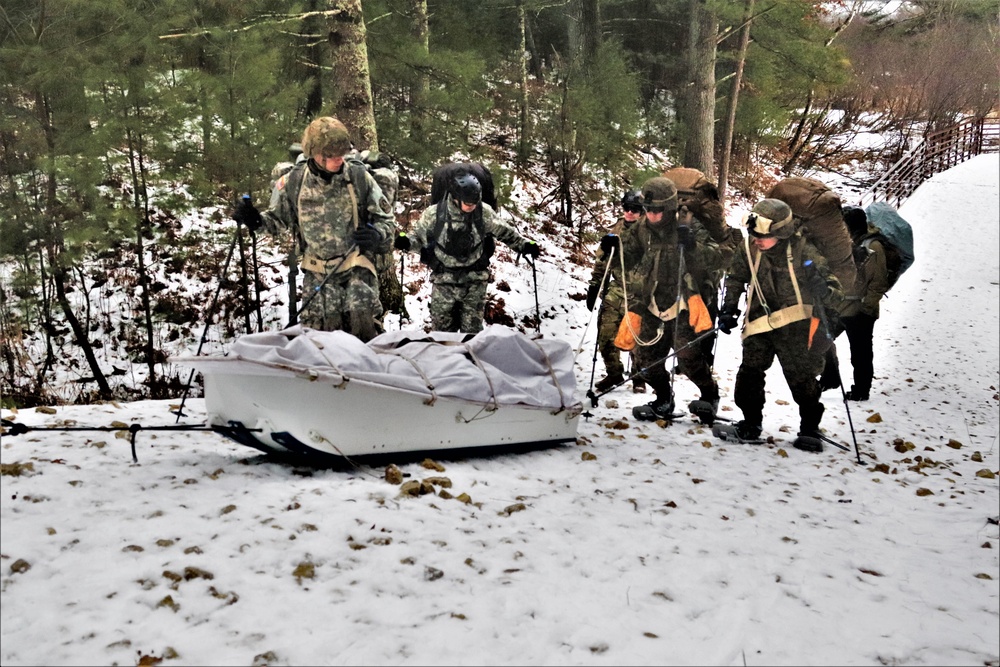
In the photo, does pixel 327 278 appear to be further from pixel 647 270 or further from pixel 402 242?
pixel 647 270

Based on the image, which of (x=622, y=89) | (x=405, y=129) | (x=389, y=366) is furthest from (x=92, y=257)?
(x=622, y=89)

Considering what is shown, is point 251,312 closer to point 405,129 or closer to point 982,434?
point 405,129

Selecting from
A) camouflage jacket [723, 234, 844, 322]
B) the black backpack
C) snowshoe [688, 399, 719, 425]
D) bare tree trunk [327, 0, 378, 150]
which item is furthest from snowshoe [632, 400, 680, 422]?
bare tree trunk [327, 0, 378, 150]

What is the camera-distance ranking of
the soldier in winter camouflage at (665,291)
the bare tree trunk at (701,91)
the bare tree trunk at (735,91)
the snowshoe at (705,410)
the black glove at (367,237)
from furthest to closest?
the bare tree trunk at (701,91), the bare tree trunk at (735,91), the snowshoe at (705,410), the soldier in winter camouflage at (665,291), the black glove at (367,237)

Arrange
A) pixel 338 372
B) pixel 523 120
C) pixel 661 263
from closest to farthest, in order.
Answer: pixel 338 372 < pixel 661 263 < pixel 523 120

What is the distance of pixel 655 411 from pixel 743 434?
0.78m

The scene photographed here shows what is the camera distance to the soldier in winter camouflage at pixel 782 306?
4902mm

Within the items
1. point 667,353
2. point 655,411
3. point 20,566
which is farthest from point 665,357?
point 20,566

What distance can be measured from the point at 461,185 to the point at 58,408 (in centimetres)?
306

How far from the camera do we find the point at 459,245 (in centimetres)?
516

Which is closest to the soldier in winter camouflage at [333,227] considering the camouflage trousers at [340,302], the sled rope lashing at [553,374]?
the camouflage trousers at [340,302]

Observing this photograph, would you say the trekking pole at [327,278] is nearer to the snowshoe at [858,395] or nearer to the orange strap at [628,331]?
the orange strap at [628,331]

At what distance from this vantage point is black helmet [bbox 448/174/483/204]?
502 centimetres

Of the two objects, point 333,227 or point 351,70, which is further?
point 351,70
